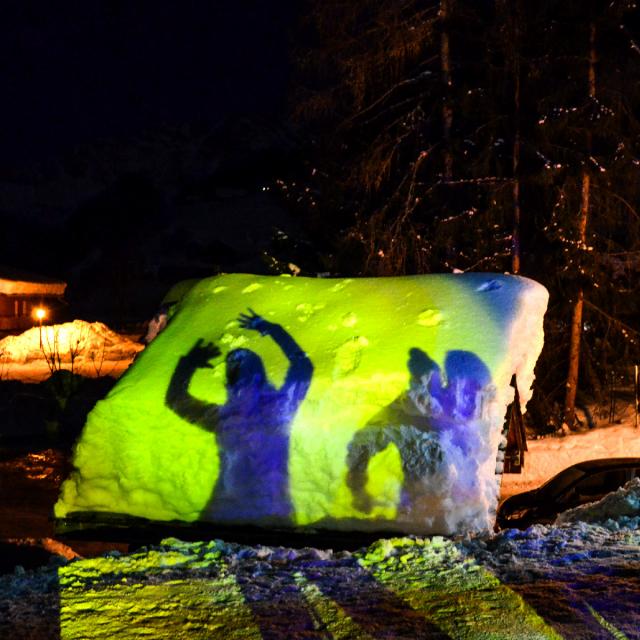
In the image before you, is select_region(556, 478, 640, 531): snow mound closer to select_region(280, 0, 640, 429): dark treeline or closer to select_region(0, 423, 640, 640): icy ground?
select_region(0, 423, 640, 640): icy ground

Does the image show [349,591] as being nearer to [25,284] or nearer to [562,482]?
[562,482]

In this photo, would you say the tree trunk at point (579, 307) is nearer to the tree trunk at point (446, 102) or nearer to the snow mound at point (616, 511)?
the tree trunk at point (446, 102)

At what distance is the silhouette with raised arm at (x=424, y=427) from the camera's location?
6.71 m

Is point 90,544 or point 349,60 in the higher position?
point 349,60

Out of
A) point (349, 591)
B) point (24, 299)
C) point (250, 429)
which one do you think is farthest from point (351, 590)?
point (24, 299)

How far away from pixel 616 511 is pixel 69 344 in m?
25.2

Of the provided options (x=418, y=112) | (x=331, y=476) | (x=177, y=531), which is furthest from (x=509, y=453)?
(x=418, y=112)

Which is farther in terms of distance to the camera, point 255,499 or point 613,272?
point 613,272

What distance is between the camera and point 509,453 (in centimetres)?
959

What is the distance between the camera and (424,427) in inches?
269

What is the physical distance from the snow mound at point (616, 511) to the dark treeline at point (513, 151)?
867cm

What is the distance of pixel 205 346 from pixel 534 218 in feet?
35.2

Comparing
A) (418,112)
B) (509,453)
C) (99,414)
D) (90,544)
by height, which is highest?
(418,112)

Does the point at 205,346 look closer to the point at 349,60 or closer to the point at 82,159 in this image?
the point at 349,60
